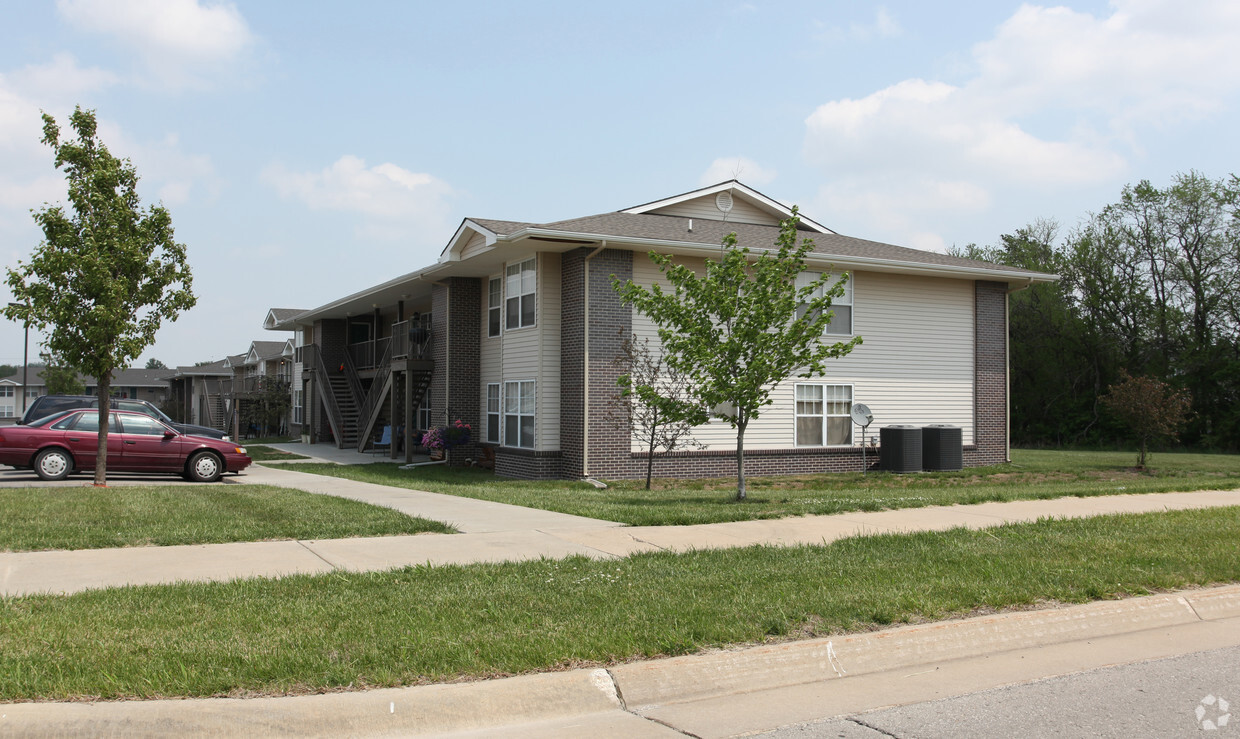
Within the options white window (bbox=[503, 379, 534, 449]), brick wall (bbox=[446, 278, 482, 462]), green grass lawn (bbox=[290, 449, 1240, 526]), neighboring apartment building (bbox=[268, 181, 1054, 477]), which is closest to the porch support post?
neighboring apartment building (bbox=[268, 181, 1054, 477])

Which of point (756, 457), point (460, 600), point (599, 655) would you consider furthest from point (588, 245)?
point (599, 655)

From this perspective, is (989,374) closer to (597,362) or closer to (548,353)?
(597,362)

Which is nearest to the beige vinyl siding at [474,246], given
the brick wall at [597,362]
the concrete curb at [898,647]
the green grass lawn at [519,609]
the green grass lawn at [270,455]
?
the brick wall at [597,362]

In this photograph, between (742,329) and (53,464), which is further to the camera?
(53,464)

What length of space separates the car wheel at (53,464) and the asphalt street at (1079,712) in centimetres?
1687

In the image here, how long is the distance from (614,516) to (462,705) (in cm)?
687

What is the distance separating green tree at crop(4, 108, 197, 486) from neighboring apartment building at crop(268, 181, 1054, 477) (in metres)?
6.79

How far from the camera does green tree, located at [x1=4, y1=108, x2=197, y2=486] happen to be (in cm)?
1619

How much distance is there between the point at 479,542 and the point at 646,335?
11.0 m

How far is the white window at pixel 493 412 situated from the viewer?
2375cm

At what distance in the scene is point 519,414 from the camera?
868 inches

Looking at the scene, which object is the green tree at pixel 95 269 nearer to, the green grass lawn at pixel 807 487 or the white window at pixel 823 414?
the green grass lawn at pixel 807 487

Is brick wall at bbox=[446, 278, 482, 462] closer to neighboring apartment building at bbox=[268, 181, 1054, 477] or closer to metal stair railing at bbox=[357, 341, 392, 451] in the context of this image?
neighboring apartment building at bbox=[268, 181, 1054, 477]

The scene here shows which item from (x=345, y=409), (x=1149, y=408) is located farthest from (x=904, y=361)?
(x=345, y=409)
